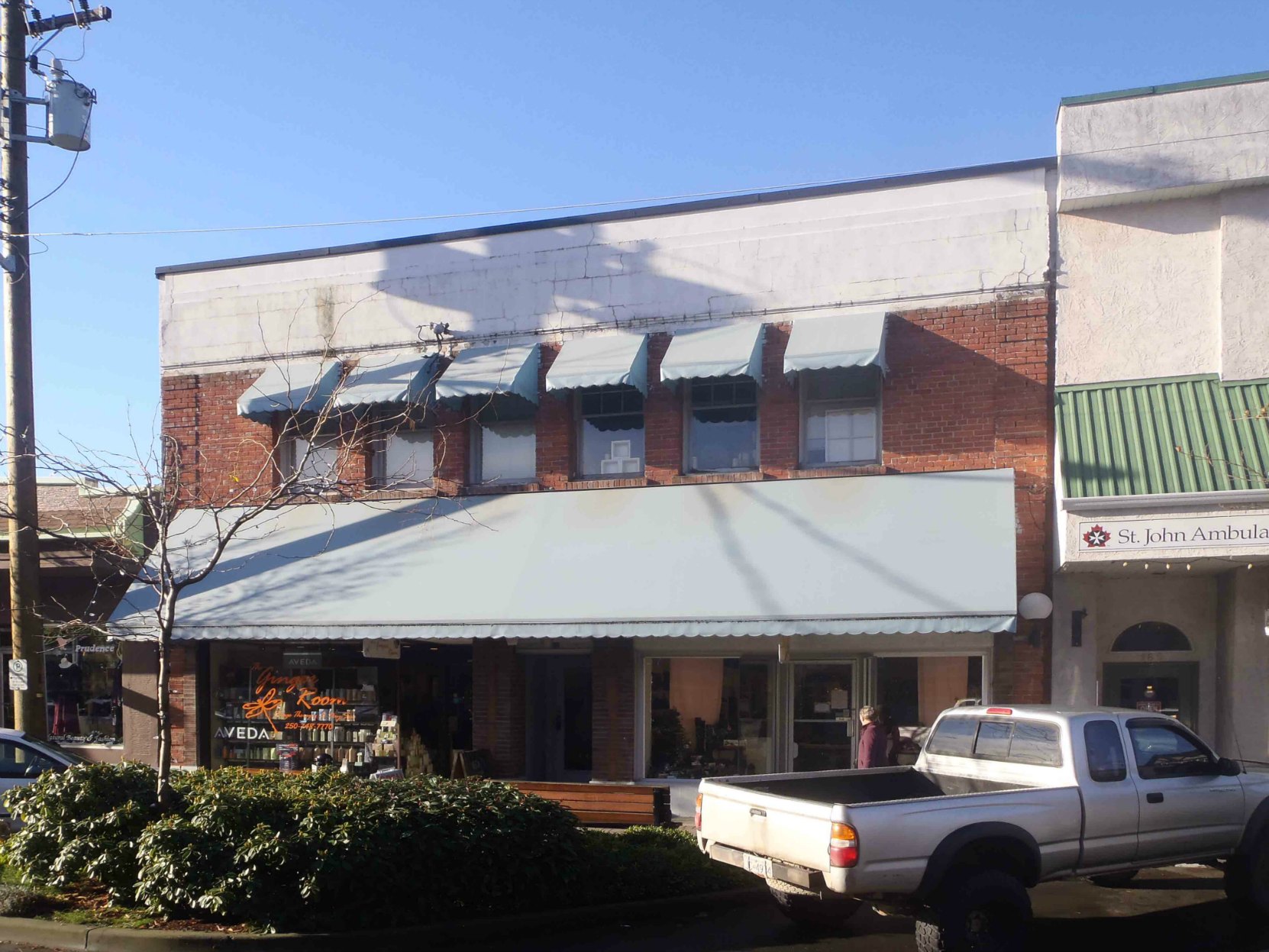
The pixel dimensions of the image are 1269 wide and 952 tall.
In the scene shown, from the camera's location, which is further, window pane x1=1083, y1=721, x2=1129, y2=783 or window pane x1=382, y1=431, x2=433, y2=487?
window pane x1=382, y1=431, x2=433, y2=487

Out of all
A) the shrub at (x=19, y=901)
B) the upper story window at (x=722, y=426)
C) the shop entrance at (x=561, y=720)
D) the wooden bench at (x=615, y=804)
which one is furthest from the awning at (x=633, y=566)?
the shrub at (x=19, y=901)

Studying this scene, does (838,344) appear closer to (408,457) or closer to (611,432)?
(611,432)

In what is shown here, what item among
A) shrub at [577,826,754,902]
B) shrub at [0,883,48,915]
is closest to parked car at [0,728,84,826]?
shrub at [0,883,48,915]

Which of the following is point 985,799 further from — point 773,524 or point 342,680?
point 342,680

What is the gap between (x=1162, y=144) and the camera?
42.5 ft

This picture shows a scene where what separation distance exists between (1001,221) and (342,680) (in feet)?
33.2

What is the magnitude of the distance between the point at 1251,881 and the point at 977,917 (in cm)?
269

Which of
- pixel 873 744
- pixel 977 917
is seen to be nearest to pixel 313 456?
pixel 873 744

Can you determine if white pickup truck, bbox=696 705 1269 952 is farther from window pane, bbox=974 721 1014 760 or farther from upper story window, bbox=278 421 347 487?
upper story window, bbox=278 421 347 487

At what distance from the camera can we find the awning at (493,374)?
1465 centimetres

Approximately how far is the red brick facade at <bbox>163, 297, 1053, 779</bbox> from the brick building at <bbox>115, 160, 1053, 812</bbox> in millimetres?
32

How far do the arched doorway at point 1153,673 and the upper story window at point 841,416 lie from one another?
11.6ft

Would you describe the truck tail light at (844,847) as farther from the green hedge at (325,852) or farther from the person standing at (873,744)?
the person standing at (873,744)

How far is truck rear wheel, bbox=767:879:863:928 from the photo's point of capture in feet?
29.5
